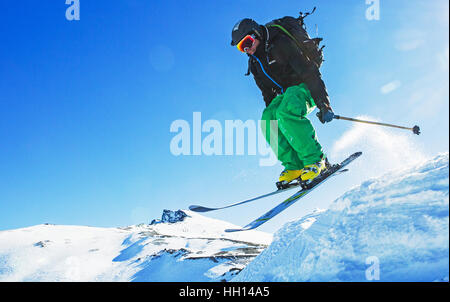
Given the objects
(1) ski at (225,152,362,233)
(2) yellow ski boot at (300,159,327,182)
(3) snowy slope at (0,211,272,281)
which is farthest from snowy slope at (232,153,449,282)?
→ (3) snowy slope at (0,211,272,281)

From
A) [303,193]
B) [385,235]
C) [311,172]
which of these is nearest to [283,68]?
[311,172]

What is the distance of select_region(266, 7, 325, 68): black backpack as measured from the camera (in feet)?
13.8

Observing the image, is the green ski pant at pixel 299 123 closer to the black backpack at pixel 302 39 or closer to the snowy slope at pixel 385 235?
the black backpack at pixel 302 39

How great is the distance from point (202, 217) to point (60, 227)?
17.2m

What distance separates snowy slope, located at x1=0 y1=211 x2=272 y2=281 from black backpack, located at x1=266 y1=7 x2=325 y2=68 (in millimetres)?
4526

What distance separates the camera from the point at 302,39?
4.25 meters

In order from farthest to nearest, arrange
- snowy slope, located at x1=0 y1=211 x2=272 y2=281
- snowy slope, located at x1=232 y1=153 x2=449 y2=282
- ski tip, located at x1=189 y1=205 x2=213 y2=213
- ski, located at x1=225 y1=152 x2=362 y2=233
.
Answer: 1. snowy slope, located at x1=0 y1=211 x2=272 y2=281
2. ski tip, located at x1=189 y1=205 x2=213 y2=213
3. ski, located at x1=225 y1=152 x2=362 y2=233
4. snowy slope, located at x1=232 y1=153 x2=449 y2=282

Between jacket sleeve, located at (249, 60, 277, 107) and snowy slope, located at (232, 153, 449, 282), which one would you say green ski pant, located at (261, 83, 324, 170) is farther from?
snowy slope, located at (232, 153, 449, 282)

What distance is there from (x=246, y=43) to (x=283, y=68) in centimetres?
75

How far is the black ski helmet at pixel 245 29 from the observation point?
14.2ft

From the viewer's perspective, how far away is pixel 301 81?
14.2 feet

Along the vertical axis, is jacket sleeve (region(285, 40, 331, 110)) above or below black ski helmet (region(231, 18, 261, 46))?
below

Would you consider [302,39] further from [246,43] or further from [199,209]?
[199,209]
